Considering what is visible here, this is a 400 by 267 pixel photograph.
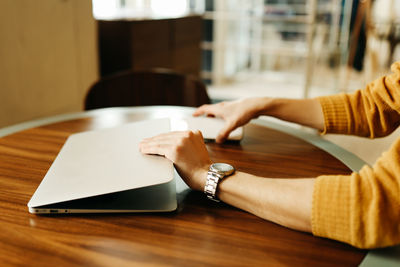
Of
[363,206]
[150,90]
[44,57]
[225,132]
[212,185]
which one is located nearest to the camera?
[363,206]

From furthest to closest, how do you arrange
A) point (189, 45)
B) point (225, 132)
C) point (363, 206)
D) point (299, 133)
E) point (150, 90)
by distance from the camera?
point (189, 45) → point (150, 90) → point (299, 133) → point (225, 132) → point (363, 206)

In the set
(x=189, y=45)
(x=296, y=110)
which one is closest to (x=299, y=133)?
(x=296, y=110)

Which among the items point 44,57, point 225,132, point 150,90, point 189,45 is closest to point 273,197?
point 225,132

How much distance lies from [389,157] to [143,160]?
0.42m

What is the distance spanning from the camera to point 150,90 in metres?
1.61

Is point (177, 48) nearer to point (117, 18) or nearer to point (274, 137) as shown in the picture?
point (117, 18)

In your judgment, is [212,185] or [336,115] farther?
[336,115]

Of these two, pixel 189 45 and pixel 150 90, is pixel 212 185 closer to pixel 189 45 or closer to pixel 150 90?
pixel 150 90

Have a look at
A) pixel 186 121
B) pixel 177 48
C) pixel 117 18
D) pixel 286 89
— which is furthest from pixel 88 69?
pixel 286 89

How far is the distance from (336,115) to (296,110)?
0.10m

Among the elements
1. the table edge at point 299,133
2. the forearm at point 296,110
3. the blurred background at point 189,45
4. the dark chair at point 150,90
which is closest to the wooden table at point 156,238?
the table edge at point 299,133

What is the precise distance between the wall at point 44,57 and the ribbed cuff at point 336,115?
74.1 inches

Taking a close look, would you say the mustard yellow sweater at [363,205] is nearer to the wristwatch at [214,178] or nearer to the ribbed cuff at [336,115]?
the wristwatch at [214,178]

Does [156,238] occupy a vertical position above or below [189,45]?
below
